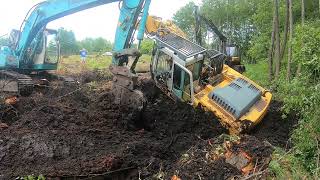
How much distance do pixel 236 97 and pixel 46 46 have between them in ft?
22.1

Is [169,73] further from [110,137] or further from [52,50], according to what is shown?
[52,50]

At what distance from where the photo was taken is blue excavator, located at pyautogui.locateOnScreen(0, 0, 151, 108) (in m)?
10.9

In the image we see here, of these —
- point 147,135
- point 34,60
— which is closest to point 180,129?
point 147,135

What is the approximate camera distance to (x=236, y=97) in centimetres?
1045

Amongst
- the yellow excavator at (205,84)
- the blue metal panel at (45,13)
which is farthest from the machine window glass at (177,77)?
the blue metal panel at (45,13)

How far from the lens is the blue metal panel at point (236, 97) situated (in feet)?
33.2

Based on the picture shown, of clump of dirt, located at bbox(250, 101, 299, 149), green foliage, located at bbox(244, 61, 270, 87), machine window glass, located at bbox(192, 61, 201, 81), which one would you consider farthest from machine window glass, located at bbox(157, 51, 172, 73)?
green foliage, located at bbox(244, 61, 270, 87)

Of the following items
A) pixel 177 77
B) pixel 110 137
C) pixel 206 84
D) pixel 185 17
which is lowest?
pixel 185 17

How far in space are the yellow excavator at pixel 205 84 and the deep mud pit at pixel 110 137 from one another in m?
0.29

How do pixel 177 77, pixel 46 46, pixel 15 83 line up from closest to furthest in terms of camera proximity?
1. pixel 177 77
2. pixel 15 83
3. pixel 46 46

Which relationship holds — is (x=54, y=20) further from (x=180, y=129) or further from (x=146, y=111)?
(x=180, y=129)

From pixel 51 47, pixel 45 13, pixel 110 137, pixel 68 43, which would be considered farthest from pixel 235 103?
pixel 68 43

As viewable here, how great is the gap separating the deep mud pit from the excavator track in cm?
30

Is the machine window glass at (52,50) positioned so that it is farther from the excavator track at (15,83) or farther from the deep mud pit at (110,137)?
the deep mud pit at (110,137)
